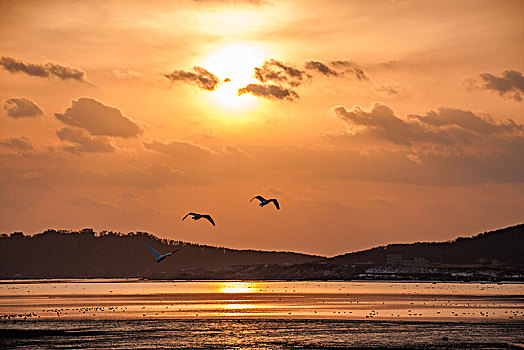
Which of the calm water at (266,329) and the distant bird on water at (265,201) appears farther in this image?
the calm water at (266,329)

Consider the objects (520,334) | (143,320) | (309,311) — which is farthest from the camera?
(309,311)

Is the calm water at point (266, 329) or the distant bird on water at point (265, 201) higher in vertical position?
the distant bird on water at point (265, 201)

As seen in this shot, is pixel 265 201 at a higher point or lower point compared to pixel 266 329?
higher

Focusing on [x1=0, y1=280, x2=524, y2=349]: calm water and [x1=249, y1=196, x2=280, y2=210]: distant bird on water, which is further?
[x1=0, y1=280, x2=524, y2=349]: calm water

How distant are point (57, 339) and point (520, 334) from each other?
168 feet

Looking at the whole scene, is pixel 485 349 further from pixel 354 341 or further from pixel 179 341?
pixel 179 341

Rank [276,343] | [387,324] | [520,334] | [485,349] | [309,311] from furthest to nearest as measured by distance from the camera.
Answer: [309,311] → [387,324] → [520,334] → [276,343] → [485,349]

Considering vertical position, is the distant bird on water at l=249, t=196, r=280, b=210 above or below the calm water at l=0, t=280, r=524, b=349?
above

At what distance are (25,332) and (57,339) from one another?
9297 millimetres

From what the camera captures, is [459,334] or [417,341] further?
[459,334]

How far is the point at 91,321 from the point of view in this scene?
11100 centimetres

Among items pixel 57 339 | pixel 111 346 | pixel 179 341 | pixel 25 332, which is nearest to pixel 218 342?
pixel 179 341

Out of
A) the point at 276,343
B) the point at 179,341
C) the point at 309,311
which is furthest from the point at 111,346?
the point at 309,311

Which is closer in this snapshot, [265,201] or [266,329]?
[265,201]
